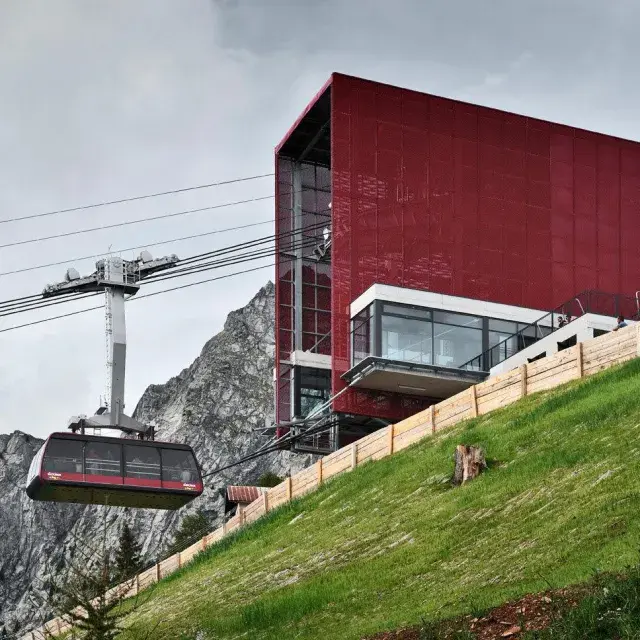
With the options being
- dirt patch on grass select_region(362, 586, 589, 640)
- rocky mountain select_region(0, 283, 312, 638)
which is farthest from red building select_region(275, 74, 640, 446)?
rocky mountain select_region(0, 283, 312, 638)

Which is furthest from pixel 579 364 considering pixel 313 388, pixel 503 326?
pixel 313 388

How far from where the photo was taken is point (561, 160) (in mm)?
69938

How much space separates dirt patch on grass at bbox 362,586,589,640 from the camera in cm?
2038

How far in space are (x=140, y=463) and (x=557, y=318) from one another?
22.5 metres

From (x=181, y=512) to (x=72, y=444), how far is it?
111m

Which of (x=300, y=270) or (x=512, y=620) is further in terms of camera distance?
(x=300, y=270)

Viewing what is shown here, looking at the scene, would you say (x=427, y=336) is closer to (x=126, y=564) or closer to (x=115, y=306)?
(x=115, y=306)

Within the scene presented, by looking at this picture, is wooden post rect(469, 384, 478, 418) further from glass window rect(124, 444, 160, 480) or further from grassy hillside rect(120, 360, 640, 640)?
glass window rect(124, 444, 160, 480)

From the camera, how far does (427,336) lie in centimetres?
6194

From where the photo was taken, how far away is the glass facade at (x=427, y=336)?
200ft

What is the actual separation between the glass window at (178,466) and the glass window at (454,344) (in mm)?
13862

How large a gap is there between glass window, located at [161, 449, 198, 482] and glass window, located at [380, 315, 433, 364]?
1223cm

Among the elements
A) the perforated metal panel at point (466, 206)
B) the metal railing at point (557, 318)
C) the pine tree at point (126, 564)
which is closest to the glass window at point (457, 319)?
the metal railing at point (557, 318)

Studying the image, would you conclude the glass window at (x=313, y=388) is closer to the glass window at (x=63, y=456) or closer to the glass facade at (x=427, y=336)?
the glass facade at (x=427, y=336)
